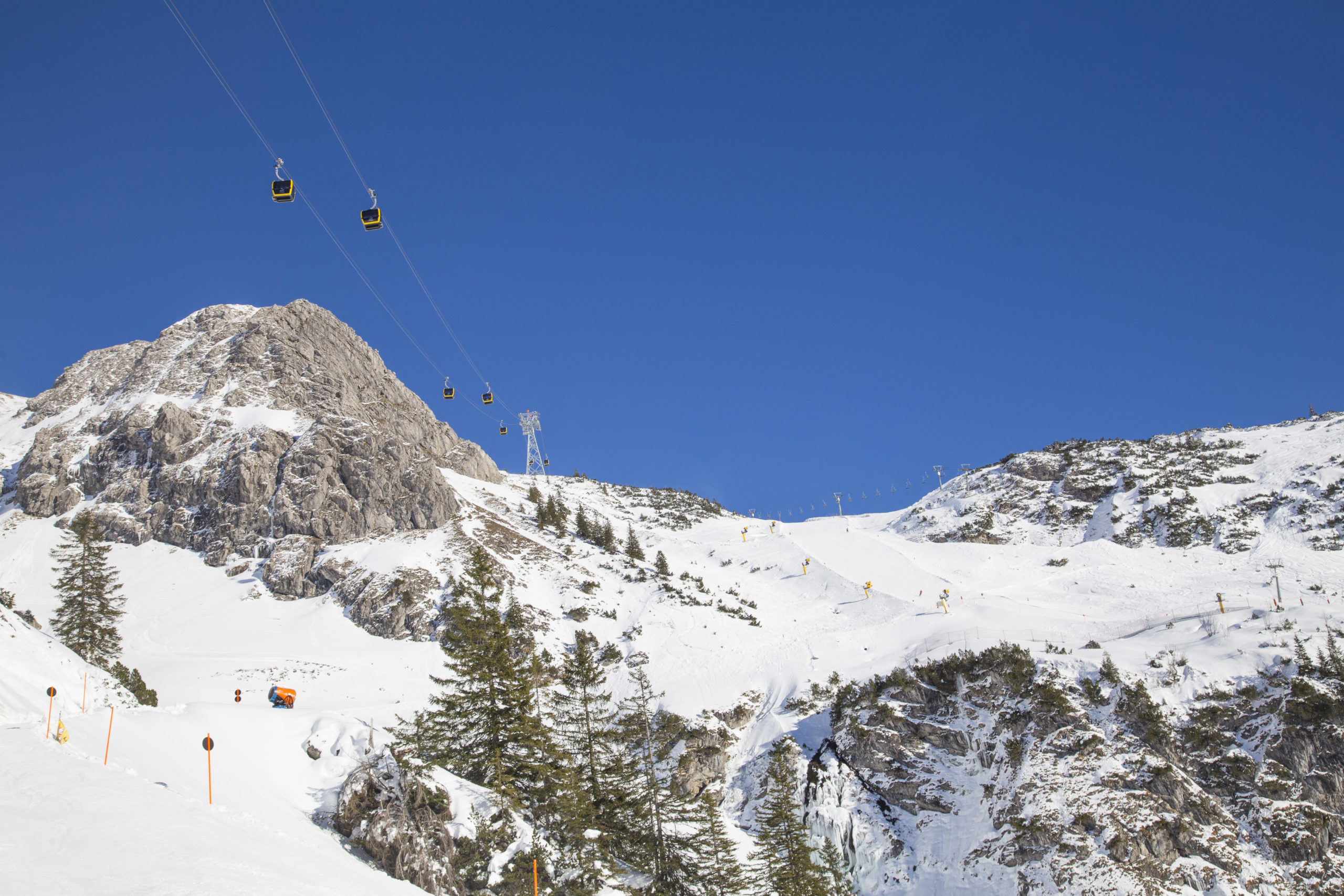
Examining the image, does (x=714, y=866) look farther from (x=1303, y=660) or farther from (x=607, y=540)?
(x=607, y=540)

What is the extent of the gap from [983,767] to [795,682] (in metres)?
14.2

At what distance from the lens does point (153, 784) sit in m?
16.4

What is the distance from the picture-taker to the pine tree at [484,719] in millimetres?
26078

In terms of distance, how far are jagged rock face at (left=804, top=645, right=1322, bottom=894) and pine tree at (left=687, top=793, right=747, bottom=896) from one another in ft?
42.1

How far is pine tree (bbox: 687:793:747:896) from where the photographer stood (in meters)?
26.2

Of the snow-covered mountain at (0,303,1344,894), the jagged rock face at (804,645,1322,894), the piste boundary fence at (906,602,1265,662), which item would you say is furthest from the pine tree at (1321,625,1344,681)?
the piste boundary fence at (906,602,1265,662)

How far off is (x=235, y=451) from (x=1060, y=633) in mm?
77357

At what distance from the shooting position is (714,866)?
2750cm

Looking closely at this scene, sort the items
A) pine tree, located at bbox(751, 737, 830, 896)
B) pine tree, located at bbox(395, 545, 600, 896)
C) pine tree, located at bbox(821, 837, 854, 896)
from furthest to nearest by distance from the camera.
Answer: pine tree, located at bbox(821, 837, 854, 896) → pine tree, located at bbox(751, 737, 830, 896) → pine tree, located at bbox(395, 545, 600, 896)

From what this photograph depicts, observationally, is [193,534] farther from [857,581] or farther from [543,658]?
[857,581]

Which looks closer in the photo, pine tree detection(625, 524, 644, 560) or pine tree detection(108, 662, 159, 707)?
pine tree detection(108, 662, 159, 707)

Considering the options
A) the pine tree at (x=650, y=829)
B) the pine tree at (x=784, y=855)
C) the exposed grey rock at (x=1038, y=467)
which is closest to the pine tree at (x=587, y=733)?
the pine tree at (x=650, y=829)

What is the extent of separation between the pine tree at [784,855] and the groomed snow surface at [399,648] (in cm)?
1130

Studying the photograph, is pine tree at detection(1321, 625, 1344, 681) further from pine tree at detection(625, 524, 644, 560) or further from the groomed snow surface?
pine tree at detection(625, 524, 644, 560)
